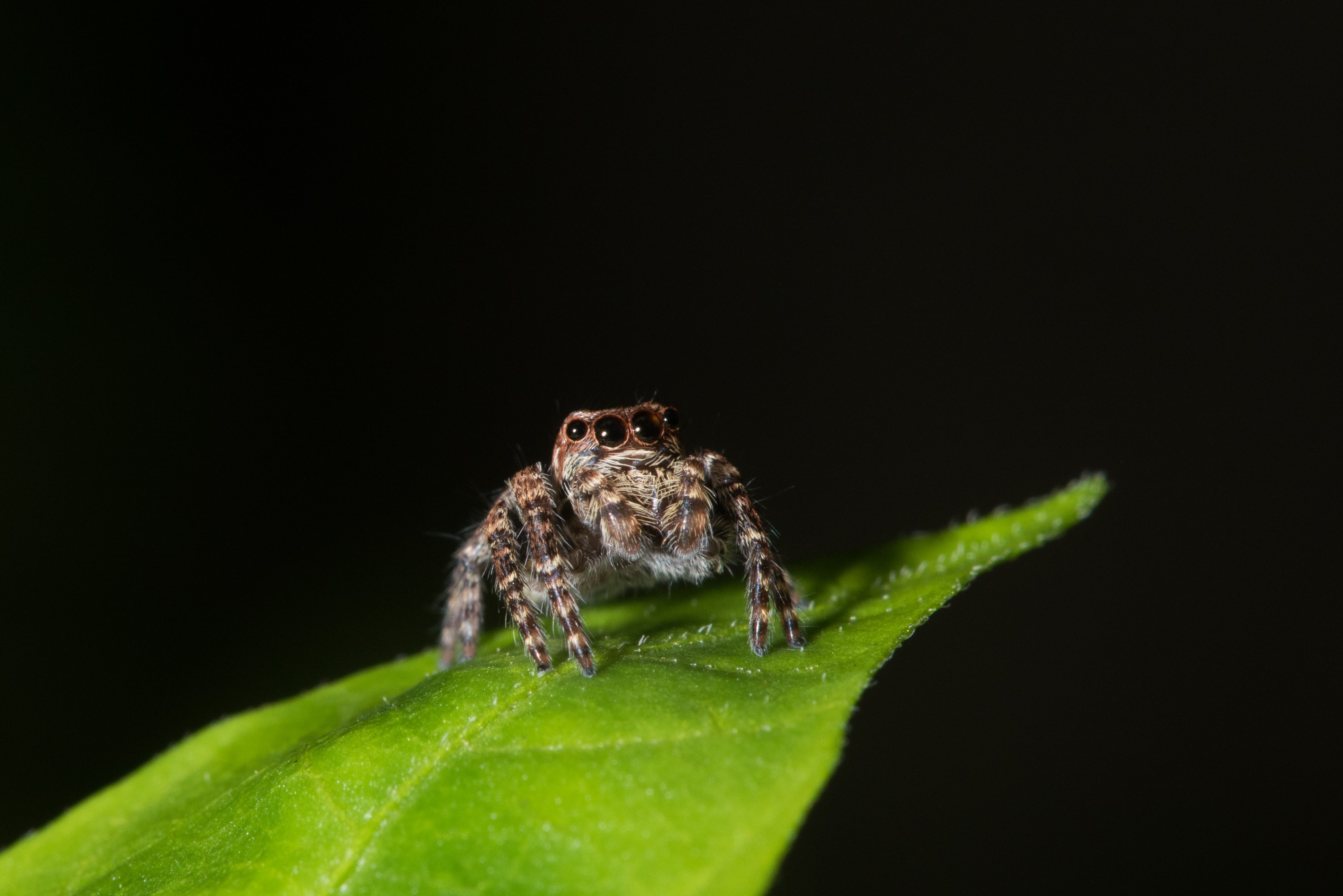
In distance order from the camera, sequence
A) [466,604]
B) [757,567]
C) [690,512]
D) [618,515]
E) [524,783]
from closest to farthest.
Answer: [524,783] → [757,567] → [690,512] → [618,515] → [466,604]

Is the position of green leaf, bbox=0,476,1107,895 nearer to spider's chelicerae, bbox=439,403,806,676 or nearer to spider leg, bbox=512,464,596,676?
spider leg, bbox=512,464,596,676

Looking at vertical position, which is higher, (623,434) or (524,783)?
(623,434)

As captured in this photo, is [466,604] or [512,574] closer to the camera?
[512,574]

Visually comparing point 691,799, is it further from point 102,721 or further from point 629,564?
point 102,721

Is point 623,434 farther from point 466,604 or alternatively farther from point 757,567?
point 466,604

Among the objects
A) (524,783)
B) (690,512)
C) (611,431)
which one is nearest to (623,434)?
(611,431)

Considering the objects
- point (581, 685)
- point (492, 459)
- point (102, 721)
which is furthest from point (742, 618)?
point (492, 459)

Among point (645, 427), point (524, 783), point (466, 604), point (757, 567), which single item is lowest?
point (466, 604)
